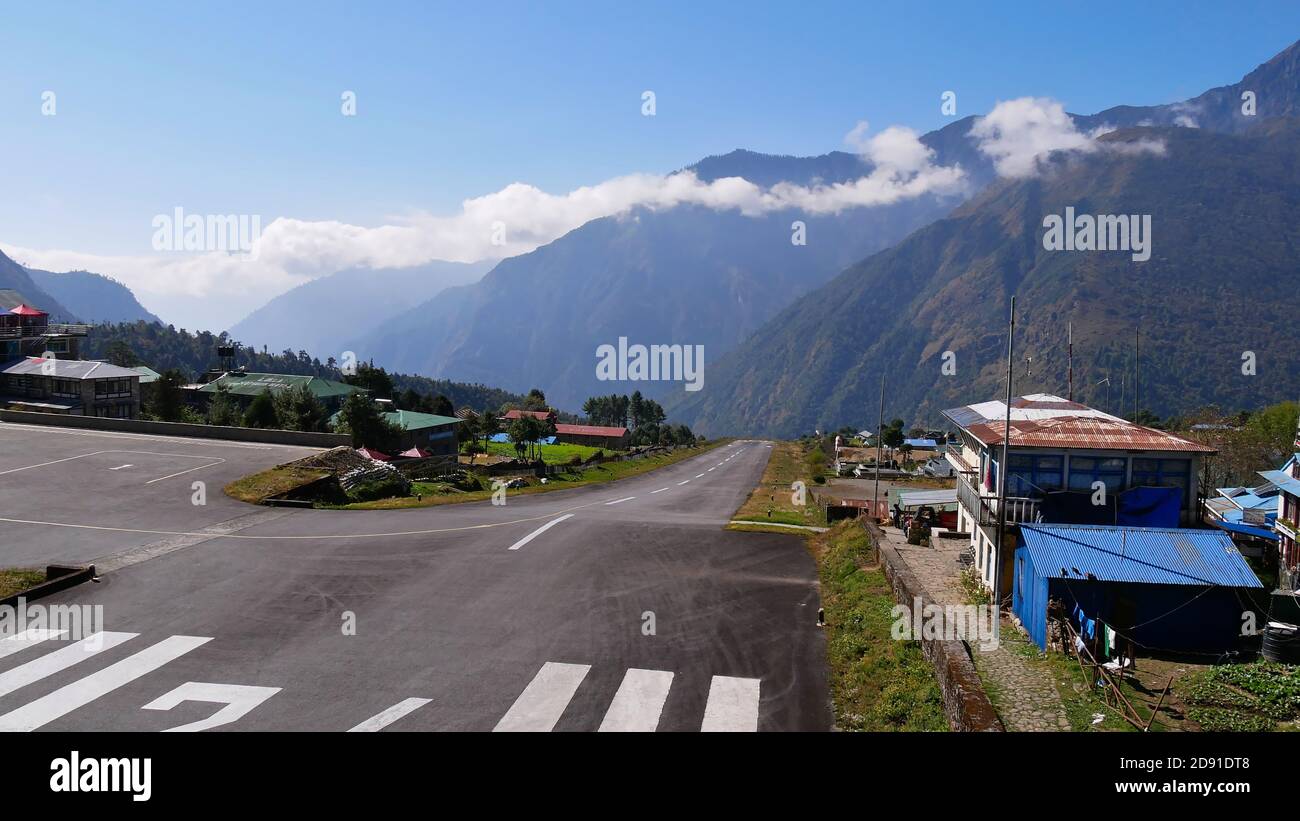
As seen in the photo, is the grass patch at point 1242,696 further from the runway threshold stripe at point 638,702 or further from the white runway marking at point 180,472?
the white runway marking at point 180,472

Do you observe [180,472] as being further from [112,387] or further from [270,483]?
[112,387]

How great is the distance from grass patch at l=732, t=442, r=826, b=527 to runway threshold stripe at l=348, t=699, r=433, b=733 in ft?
86.5

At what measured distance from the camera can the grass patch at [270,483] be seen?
33966 mm

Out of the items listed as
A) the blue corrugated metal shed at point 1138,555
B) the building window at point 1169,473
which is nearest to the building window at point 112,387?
the blue corrugated metal shed at point 1138,555

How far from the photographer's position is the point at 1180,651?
19.9 m

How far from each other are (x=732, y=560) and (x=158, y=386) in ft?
260

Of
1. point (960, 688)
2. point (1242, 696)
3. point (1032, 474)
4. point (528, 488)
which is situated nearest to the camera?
point (960, 688)

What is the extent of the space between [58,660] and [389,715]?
24.7 ft

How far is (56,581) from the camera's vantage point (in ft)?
67.7

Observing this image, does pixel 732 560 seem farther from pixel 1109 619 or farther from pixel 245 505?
pixel 245 505

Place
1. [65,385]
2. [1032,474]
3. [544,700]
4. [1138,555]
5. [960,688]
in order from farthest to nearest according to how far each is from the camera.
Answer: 1. [65,385]
2. [1032,474]
3. [1138,555]
4. [544,700]
5. [960,688]

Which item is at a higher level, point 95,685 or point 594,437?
point 95,685

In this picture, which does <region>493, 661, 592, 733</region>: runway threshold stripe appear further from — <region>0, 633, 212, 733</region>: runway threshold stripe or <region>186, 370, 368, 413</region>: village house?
<region>186, 370, 368, 413</region>: village house

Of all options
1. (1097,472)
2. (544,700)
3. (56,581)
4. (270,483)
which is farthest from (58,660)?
(1097,472)
